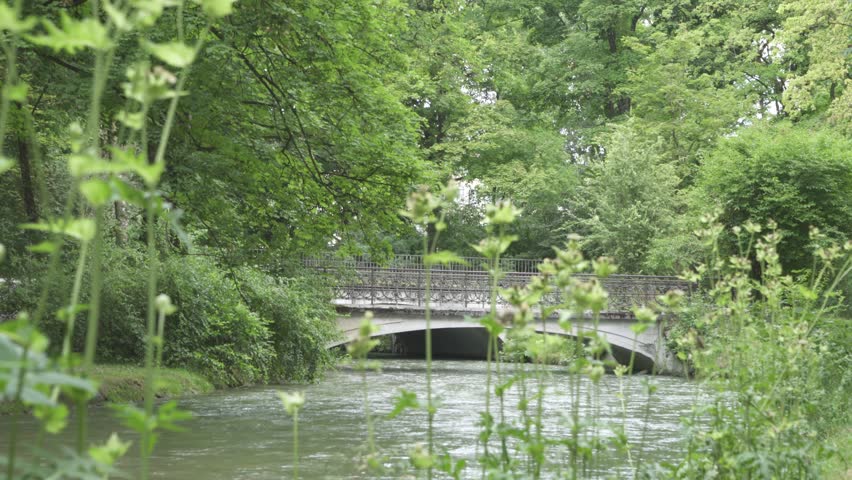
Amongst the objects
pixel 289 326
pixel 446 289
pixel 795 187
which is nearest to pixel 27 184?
pixel 289 326

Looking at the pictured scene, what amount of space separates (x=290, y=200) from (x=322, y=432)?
3139 millimetres

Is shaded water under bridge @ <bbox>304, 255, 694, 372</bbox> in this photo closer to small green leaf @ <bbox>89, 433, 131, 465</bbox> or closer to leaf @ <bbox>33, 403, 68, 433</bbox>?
small green leaf @ <bbox>89, 433, 131, 465</bbox>

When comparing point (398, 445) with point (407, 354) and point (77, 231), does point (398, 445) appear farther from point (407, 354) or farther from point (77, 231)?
point (407, 354)

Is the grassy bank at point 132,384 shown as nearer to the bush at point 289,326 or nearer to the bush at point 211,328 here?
the bush at point 211,328

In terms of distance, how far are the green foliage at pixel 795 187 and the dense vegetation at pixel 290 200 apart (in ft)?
0.19

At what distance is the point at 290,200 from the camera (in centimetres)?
1259

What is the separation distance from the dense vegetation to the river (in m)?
0.79

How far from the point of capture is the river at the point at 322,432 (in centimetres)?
820

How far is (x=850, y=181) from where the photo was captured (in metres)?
20.3

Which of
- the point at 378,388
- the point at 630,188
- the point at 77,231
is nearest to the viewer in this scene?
the point at 77,231

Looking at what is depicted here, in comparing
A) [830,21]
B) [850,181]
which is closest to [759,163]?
[850,181]

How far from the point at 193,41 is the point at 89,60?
1.13m

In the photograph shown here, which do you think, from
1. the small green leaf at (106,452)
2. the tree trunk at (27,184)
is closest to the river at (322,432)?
the small green leaf at (106,452)

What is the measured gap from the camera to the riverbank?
12.6 metres
